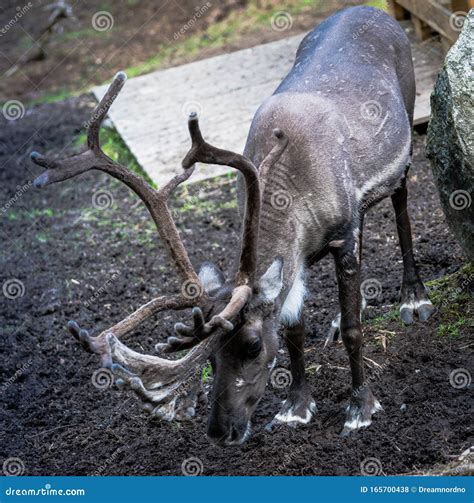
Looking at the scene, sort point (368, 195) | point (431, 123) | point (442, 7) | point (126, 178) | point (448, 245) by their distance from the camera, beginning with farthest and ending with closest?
1. point (442, 7)
2. point (448, 245)
3. point (431, 123)
4. point (368, 195)
5. point (126, 178)

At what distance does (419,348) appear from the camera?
5.88 m

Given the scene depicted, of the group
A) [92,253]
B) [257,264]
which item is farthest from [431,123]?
[92,253]

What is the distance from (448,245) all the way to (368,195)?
68.3 inches

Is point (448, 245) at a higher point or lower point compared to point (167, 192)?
lower

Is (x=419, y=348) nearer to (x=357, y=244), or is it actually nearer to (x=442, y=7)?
(x=357, y=244)
